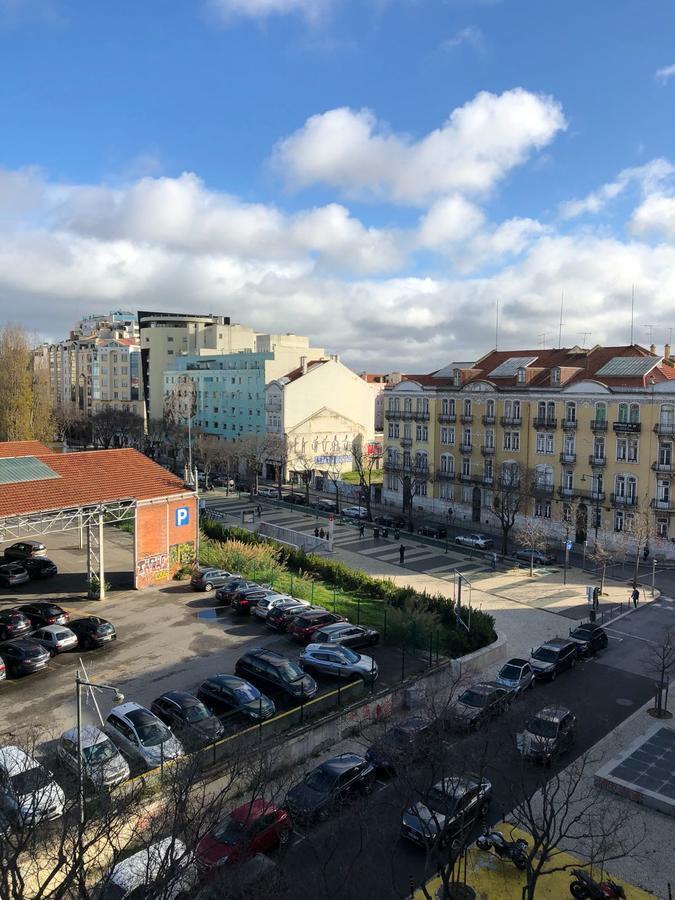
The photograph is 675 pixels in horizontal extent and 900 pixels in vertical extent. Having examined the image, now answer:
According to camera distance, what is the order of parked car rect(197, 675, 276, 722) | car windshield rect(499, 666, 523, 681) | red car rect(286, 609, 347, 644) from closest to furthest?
parked car rect(197, 675, 276, 722) < car windshield rect(499, 666, 523, 681) < red car rect(286, 609, 347, 644)

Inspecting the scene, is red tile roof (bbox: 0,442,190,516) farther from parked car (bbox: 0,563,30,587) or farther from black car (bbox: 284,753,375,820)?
black car (bbox: 284,753,375,820)

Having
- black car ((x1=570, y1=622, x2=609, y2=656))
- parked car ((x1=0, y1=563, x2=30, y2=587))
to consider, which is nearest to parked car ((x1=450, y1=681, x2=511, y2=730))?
black car ((x1=570, y1=622, x2=609, y2=656))

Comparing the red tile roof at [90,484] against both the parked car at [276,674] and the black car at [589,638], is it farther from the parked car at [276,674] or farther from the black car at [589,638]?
the black car at [589,638]

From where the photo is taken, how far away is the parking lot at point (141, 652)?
2128 cm

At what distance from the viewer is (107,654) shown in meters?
25.4

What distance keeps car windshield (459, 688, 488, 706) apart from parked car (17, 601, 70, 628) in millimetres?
16760

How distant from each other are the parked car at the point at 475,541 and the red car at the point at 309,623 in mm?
20497

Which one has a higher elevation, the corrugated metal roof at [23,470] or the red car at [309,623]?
the corrugated metal roof at [23,470]

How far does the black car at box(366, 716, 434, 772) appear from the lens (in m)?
16.0

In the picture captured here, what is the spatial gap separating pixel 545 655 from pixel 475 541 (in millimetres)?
21528

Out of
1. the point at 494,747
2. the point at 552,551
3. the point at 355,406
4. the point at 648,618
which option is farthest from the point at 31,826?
the point at 355,406

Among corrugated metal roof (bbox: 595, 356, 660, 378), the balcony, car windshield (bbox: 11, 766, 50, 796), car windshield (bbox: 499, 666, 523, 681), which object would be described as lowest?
car windshield (bbox: 499, 666, 523, 681)

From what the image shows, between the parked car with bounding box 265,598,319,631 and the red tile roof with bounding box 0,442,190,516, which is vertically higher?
the red tile roof with bounding box 0,442,190,516

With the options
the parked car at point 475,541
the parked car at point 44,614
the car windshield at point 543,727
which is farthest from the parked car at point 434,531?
the car windshield at point 543,727
